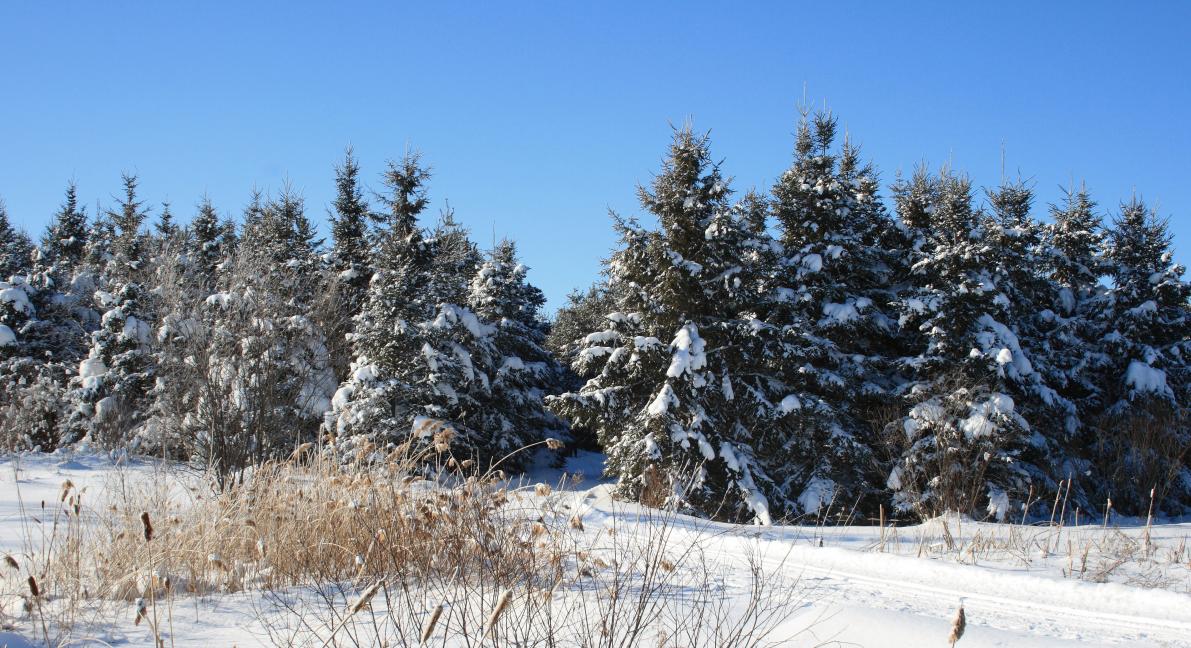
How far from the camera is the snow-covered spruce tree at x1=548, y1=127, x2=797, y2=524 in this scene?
15664 millimetres

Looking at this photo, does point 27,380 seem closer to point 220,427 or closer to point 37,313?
point 37,313

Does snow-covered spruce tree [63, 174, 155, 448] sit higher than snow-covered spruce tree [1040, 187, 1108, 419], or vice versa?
snow-covered spruce tree [1040, 187, 1108, 419]

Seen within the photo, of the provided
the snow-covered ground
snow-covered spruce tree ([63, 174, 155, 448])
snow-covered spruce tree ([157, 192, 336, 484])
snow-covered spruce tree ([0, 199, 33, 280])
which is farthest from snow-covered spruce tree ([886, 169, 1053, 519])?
snow-covered spruce tree ([0, 199, 33, 280])

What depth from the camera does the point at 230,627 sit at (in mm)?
3287

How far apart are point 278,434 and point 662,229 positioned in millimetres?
9466

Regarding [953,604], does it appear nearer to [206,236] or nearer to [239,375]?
[239,375]

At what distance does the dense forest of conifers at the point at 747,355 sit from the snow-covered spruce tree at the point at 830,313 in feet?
0.25

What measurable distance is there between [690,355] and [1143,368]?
46.4ft

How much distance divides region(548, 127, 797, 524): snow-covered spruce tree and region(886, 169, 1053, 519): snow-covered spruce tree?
2.93 m

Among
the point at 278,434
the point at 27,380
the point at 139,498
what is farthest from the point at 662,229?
the point at 27,380

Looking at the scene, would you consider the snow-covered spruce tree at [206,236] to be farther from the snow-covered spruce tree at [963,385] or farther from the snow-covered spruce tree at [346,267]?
the snow-covered spruce tree at [963,385]

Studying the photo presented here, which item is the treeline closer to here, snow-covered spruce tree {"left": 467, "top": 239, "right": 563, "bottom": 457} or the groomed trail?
snow-covered spruce tree {"left": 467, "top": 239, "right": 563, "bottom": 457}

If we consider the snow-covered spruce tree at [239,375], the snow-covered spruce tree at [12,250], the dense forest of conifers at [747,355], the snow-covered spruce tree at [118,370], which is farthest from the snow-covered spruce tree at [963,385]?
the snow-covered spruce tree at [12,250]

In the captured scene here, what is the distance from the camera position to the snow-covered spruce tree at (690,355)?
51.4 feet
